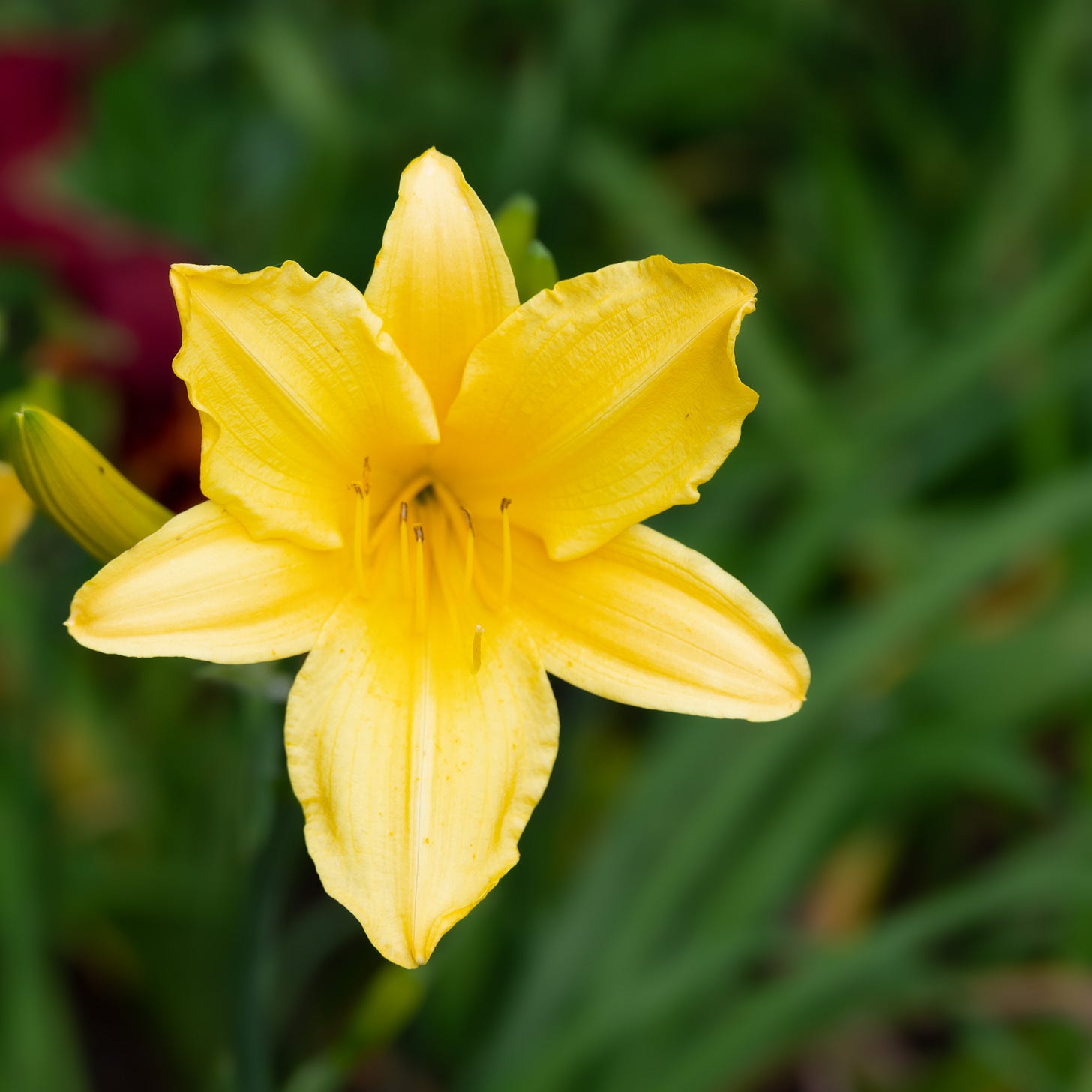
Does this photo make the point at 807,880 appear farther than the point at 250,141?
No

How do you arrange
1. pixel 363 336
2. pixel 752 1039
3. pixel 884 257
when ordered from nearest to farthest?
pixel 363 336, pixel 752 1039, pixel 884 257

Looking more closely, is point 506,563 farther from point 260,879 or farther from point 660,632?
point 260,879

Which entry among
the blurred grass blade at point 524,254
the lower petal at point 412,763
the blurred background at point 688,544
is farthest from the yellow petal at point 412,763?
the blurred grass blade at point 524,254

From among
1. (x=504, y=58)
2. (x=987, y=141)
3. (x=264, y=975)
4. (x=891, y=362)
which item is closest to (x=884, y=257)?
(x=891, y=362)

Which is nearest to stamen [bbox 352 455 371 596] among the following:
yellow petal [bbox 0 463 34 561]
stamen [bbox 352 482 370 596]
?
stamen [bbox 352 482 370 596]

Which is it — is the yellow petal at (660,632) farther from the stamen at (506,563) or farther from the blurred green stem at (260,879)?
the blurred green stem at (260,879)

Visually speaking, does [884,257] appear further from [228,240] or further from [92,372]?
[92,372]

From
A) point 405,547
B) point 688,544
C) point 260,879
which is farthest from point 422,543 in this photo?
point 688,544

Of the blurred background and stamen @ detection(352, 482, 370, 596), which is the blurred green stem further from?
stamen @ detection(352, 482, 370, 596)
